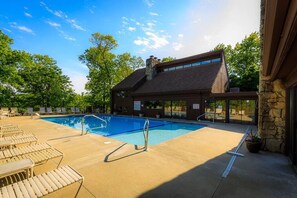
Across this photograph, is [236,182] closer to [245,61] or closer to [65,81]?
[245,61]

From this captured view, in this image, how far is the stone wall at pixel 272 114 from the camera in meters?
5.30

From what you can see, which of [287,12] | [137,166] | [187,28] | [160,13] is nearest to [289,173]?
[137,166]

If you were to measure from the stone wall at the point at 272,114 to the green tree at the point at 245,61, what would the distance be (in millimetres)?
18630

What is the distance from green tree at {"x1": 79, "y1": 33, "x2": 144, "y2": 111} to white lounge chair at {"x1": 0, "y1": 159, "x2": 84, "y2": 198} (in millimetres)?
23840

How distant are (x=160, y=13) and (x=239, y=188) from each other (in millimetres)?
11231

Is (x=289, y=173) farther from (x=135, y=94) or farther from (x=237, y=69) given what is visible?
(x=237, y=69)

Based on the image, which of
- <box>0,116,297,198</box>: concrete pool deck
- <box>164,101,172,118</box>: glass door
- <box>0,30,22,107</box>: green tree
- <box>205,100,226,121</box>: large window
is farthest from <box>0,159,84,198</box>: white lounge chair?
A: <box>0,30,22,107</box>: green tree

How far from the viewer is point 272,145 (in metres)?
5.43

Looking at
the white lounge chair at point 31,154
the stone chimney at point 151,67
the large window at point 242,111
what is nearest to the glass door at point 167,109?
the stone chimney at point 151,67

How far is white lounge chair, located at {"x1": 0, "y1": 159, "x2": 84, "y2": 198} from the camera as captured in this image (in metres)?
2.26

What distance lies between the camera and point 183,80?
18.0 metres

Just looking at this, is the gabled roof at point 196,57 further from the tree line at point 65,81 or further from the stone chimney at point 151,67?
the tree line at point 65,81

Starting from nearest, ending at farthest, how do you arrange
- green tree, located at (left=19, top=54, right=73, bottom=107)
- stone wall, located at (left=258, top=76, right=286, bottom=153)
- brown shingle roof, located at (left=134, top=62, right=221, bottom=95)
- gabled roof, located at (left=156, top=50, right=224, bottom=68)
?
1. stone wall, located at (left=258, top=76, right=286, bottom=153)
2. brown shingle roof, located at (left=134, top=62, right=221, bottom=95)
3. gabled roof, located at (left=156, top=50, right=224, bottom=68)
4. green tree, located at (left=19, top=54, right=73, bottom=107)

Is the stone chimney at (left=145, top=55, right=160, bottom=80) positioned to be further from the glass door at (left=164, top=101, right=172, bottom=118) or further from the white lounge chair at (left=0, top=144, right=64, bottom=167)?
the white lounge chair at (left=0, top=144, right=64, bottom=167)
